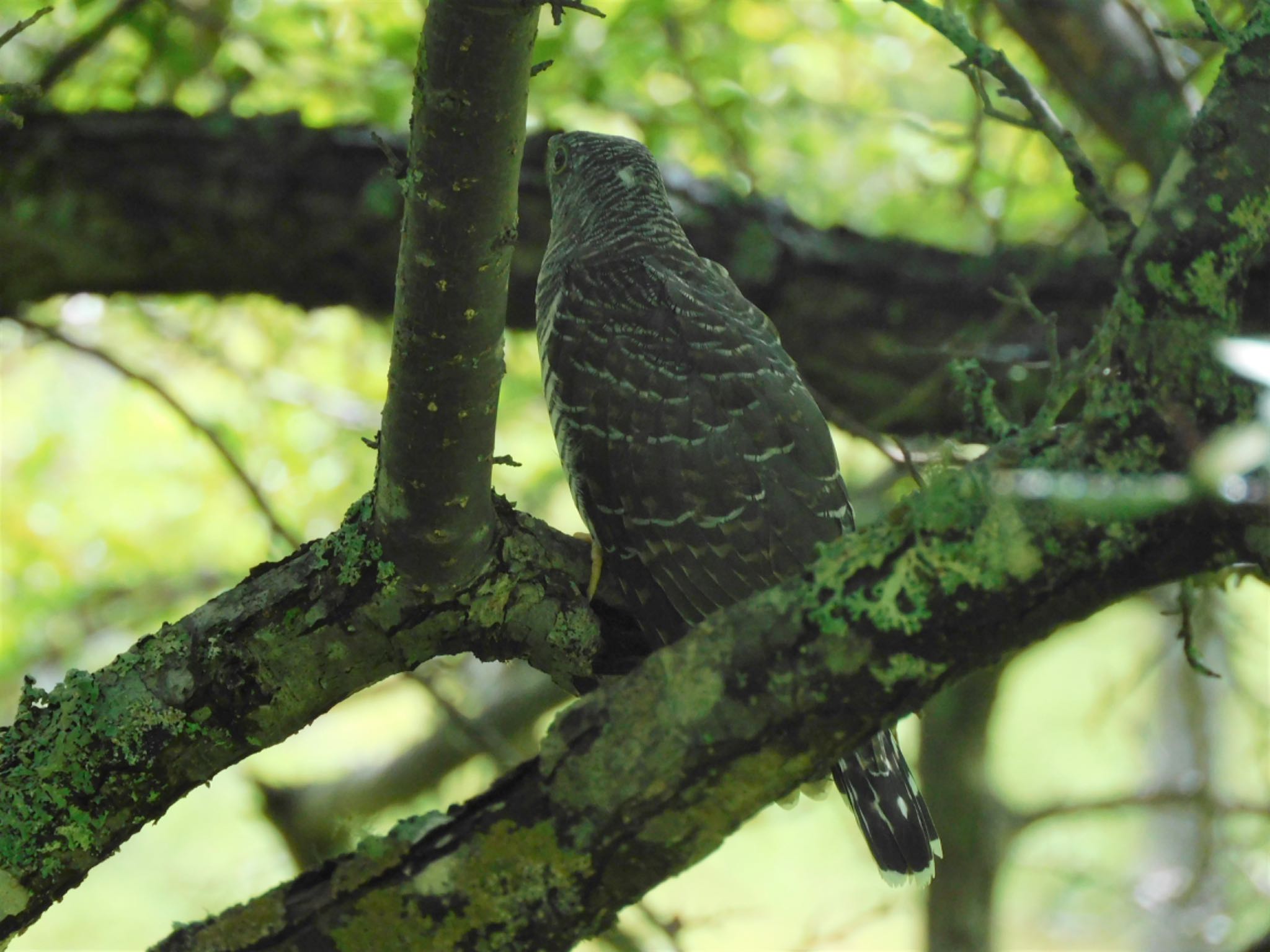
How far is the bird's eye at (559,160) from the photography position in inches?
186

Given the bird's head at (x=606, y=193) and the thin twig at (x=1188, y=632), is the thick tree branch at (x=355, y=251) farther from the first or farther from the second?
the thin twig at (x=1188, y=632)

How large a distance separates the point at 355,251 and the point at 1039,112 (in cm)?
320

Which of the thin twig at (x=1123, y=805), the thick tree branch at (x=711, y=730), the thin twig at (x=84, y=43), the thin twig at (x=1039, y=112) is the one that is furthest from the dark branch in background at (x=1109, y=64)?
the thick tree branch at (x=711, y=730)

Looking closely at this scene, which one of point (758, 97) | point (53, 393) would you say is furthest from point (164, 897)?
point (758, 97)

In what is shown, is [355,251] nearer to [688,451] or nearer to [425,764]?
[425,764]

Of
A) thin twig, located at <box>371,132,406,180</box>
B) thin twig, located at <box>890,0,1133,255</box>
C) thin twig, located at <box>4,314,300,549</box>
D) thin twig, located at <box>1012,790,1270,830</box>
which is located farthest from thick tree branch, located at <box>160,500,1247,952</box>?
thin twig, located at <box>1012,790,1270,830</box>

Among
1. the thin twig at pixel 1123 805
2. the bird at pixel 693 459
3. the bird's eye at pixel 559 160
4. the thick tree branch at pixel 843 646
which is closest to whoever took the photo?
the thick tree branch at pixel 843 646

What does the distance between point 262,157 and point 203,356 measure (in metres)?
1.42

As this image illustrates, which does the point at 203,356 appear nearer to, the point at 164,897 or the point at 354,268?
the point at 354,268

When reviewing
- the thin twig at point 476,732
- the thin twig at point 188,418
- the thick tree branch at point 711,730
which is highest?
the thin twig at point 188,418

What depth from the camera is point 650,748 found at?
1.91 m

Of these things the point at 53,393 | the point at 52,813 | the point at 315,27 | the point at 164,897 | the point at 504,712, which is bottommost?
the point at 52,813

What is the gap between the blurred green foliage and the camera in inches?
221

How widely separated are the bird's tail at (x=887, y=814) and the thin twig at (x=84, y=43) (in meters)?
4.22
